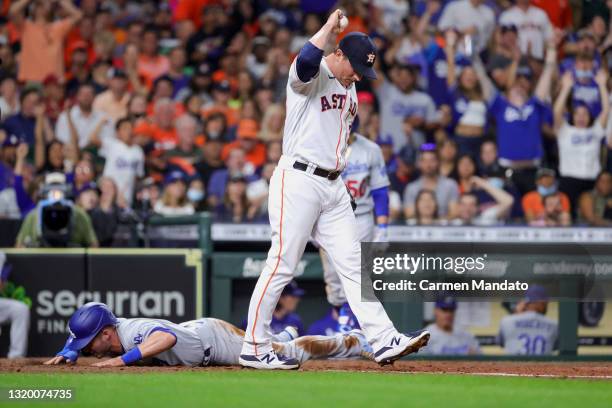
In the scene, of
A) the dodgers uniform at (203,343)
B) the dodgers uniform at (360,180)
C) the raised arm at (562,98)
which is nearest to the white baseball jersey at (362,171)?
the dodgers uniform at (360,180)

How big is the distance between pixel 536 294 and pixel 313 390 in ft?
17.9

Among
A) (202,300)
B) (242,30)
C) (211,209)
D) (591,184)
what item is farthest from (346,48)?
(242,30)

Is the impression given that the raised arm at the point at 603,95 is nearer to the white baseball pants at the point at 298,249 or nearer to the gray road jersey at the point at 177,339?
the white baseball pants at the point at 298,249

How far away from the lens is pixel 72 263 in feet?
38.4

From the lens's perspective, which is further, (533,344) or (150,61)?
(150,61)

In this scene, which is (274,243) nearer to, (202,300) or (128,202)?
(202,300)

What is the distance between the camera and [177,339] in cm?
813

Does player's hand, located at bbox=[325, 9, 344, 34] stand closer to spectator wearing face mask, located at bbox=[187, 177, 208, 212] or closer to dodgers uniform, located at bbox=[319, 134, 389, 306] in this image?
dodgers uniform, located at bbox=[319, 134, 389, 306]

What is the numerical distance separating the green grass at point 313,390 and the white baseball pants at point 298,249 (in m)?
0.28

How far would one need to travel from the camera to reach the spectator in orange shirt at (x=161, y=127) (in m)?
14.6

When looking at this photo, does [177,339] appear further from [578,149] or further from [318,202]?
[578,149]

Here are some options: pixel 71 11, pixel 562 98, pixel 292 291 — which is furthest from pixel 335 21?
pixel 71 11

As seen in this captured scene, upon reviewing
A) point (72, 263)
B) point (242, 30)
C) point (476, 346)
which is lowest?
point (476, 346)

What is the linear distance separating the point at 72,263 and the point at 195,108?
3914 mm
